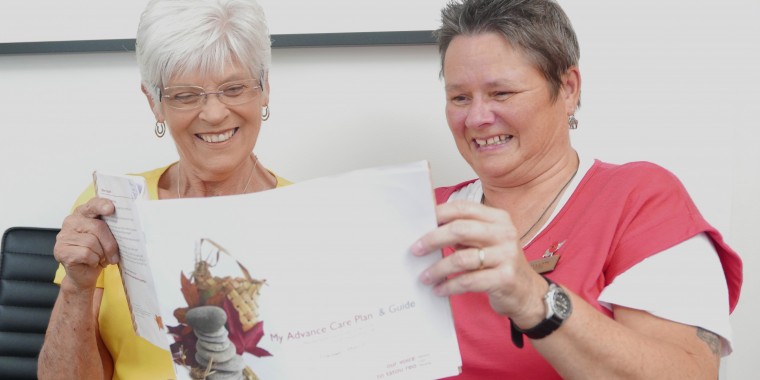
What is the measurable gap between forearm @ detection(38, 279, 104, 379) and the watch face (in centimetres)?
83

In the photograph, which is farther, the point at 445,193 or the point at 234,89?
the point at 445,193

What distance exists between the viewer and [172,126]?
63.1 inches

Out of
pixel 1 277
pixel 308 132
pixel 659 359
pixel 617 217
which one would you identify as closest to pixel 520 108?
pixel 617 217

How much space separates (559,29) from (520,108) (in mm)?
168

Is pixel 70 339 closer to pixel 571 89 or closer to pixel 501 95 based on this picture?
pixel 501 95

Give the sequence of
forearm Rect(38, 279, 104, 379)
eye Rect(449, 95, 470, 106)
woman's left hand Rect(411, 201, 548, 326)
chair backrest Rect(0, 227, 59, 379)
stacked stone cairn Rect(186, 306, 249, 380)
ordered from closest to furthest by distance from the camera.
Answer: woman's left hand Rect(411, 201, 548, 326) < stacked stone cairn Rect(186, 306, 249, 380) < forearm Rect(38, 279, 104, 379) < eye Rect(449, 95, 470, 106) < chair backrest Rect(0, 227, 59, 379)

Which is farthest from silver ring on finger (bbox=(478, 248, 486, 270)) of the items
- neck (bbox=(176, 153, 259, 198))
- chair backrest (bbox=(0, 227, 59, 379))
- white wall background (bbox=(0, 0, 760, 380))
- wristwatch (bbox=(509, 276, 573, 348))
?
chair backrest (bbox=(0, 227, 59, 379))

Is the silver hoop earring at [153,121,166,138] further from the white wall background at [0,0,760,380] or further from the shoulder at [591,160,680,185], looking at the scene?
the shoulder at [591,160,680,185]

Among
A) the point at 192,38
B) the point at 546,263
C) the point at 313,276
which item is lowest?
the point at 546,263

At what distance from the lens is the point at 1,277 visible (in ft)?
6.38

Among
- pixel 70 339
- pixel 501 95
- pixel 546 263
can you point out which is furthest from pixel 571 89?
pixel 70 339

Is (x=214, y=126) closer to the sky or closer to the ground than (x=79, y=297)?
closer to the sky

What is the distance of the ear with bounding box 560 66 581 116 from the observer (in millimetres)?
1568

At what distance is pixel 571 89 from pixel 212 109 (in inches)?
26.8
